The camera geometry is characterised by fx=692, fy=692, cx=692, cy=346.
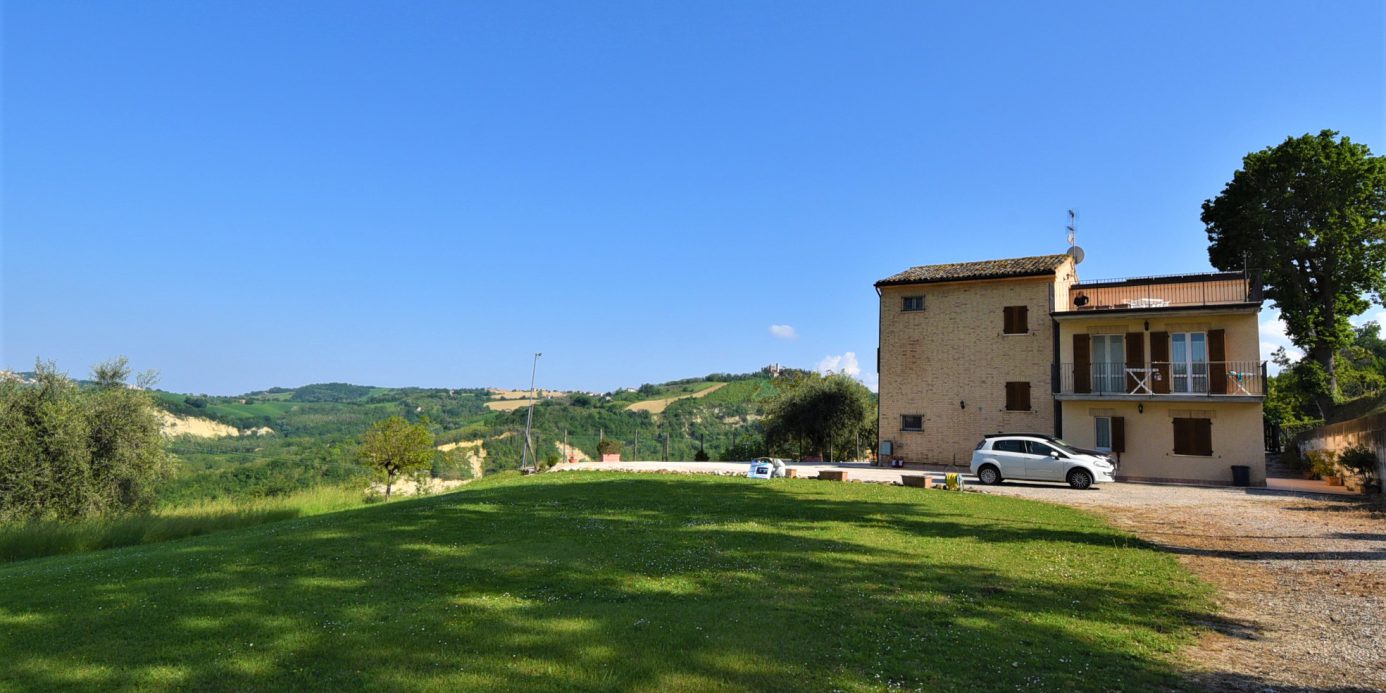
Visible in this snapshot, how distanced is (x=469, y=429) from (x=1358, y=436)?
78581 mm

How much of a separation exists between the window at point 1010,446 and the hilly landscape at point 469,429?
22153 millimetres

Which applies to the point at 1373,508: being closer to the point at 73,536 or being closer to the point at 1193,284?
the point at 1193,284

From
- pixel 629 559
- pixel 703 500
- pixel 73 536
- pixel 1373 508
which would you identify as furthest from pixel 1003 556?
pixel 73 536

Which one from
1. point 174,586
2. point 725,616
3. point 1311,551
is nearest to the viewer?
point 725,616

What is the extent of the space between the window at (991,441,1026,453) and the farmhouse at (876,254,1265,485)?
6.20 meters

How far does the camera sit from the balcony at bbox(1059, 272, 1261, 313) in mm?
27062

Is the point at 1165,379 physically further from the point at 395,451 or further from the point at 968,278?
the point at 395,451

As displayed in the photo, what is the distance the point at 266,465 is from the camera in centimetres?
5034

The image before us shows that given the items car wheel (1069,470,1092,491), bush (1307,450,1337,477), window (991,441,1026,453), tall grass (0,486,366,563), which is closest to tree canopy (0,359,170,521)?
tall grass (0,486,366,563)

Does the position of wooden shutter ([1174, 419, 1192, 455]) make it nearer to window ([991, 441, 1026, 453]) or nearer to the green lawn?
window ([991, 441, 1026, 453])

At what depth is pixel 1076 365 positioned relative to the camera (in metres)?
28.3

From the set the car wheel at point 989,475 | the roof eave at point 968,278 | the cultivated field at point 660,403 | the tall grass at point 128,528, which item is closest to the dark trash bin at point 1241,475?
the car wheel at point 989,475

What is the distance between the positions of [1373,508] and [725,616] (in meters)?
18.4

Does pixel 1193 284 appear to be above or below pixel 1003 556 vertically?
above
